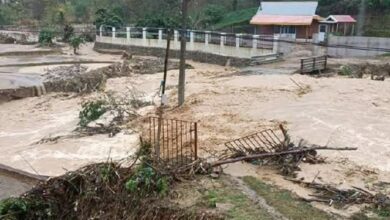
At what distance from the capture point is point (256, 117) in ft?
48.2

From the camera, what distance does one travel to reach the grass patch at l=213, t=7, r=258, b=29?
4288 cm

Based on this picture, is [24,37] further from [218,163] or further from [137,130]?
[218,163]

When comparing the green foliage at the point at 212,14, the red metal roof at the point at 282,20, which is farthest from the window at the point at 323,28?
the green foliage at the point at 212,14

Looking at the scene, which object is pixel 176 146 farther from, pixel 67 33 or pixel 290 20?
pixel 67 33

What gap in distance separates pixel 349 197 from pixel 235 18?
37.0m

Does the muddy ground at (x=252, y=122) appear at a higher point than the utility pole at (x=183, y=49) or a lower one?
lower

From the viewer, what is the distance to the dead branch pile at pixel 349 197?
8156 millimetres

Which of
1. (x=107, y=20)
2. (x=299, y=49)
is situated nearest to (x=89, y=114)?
(x=299, y=49)

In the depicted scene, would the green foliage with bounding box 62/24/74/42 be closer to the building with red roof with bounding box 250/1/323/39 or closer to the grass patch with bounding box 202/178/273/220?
the building with red roof with bounding box 250/1/323/39

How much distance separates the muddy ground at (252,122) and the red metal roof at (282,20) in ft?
41.8

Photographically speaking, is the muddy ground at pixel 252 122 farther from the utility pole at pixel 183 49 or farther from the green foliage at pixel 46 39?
the green foliage at pixel 46 39

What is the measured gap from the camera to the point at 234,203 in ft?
27.2

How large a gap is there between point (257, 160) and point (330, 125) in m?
3.58

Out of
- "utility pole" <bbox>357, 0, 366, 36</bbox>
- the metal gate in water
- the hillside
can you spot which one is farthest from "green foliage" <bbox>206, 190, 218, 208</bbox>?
"utility pole" <bbox>357, 0, 366, 36</bbox>
